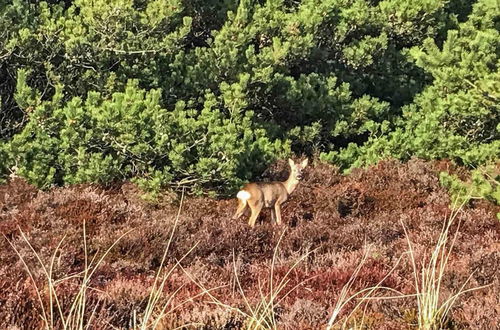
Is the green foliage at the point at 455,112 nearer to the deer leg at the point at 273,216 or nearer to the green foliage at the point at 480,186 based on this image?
the green foliage at the point at 480,186

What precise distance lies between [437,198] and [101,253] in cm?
570

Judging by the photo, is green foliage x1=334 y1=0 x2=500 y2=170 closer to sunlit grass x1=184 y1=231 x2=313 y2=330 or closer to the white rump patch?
the white rump patch

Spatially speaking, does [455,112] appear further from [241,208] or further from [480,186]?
[241,208]

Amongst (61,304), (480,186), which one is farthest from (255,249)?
(480,186)

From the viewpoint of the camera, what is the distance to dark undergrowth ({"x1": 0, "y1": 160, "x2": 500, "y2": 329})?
4.99 m

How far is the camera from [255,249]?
7961mm

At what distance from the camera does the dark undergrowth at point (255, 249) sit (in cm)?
499

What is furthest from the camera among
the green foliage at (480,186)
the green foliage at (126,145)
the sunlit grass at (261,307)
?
the green foliage at (126,145)

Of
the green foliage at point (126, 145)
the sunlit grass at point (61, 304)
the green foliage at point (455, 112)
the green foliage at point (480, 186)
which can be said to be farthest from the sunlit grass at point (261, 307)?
the green foliage at point (455, 112)

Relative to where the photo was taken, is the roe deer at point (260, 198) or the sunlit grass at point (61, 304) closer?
the sunlit grass at point (61, 304)

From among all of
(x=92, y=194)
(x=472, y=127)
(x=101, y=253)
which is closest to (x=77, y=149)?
(x=92, y=194)

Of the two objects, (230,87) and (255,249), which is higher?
(230,87)

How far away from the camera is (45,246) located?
24.7 feet

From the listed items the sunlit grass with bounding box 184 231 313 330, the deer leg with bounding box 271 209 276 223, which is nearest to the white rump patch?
the deer leg with bounding box 271 209 276 223
